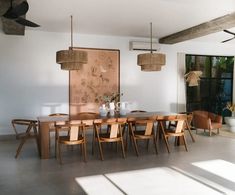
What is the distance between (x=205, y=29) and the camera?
19.8 feet

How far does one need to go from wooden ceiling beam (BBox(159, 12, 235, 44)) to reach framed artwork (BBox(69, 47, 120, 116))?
1.62 meters

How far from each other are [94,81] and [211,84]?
412 cm

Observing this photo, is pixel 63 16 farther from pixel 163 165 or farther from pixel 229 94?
pixel 229 94

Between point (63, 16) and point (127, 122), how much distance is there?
102 inches

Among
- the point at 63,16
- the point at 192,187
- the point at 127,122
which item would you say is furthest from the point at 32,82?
the point at 192,187

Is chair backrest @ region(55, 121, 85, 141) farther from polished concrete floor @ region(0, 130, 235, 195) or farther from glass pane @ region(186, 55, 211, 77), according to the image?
glass pane @ region(186, 55, 211, 77)

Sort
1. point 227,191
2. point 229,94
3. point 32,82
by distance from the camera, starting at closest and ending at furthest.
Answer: point 227,191, point 32,82, point 229,94

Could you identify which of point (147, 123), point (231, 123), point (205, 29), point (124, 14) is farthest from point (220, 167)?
point (231, 123)

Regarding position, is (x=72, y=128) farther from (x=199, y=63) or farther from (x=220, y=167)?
(x=199, y=63)

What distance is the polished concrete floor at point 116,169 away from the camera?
11.3 feet

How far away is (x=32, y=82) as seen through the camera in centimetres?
678

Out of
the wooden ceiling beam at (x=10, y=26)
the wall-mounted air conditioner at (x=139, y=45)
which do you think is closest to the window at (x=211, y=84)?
the wall-mounted air conditioner at (x=139, y=45)

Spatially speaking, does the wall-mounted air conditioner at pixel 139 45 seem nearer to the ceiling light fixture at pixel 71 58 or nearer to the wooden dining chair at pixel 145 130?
the wooden dining chair at pixel 145 130

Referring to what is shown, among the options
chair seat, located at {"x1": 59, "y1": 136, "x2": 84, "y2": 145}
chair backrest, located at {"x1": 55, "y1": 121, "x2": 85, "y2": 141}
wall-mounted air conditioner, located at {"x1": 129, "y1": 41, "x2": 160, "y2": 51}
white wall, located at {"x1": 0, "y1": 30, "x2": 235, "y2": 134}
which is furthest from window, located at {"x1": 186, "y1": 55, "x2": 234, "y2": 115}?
chair backrest, located at {"x1": 55, "y1": 121, "x2": 85, "y2": 141}
